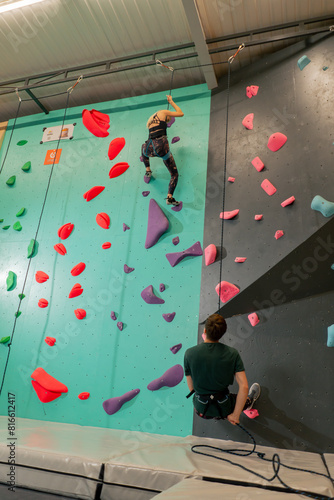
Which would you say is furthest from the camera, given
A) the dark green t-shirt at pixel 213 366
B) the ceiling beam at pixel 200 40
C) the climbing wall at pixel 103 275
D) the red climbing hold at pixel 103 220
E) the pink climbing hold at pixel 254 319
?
the red climbing hold at pixel 103 220

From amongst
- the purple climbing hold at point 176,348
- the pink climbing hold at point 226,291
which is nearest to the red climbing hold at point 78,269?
the purple climbing hold at point 176,348

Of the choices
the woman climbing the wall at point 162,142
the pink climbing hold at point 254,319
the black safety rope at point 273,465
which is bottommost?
the black safety rope at point 273,465

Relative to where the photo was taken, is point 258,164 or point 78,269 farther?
point 78,269

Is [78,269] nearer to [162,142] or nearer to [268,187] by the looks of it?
[162,142]

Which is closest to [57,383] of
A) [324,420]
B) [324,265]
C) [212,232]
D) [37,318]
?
[37,318]

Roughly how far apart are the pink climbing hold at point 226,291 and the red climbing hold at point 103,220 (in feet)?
4.91

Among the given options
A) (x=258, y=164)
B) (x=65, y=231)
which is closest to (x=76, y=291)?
(x=65, y=231)

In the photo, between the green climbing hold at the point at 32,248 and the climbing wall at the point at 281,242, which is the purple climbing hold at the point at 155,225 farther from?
the green climbing hold at the point at 32,248

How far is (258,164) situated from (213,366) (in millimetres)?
2108

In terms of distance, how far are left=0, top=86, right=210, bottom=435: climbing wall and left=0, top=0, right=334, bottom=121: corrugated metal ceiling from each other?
0.95 feet

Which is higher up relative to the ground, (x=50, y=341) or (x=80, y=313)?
(x=80, y=313)

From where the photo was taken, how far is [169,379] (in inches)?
124

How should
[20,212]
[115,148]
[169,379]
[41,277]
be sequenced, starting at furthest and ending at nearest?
[20,212]
[115,148]
[41,277]
[169,379]

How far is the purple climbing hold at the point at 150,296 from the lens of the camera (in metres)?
3.46
